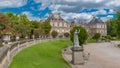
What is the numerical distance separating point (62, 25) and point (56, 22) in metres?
4.27

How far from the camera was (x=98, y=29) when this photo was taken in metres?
146

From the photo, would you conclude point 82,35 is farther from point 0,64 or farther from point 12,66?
point 0,64

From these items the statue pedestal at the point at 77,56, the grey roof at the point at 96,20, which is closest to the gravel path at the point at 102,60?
the statue pedestal at the point at 77,56

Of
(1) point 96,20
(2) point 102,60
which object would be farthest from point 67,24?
(2) point 102,60

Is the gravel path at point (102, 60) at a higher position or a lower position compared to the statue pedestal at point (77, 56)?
lower

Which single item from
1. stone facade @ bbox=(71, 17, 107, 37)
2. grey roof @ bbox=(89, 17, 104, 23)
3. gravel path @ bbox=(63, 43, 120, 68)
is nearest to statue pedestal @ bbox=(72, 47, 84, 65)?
gravel path @ bbox=(63, 43, 120, 68)

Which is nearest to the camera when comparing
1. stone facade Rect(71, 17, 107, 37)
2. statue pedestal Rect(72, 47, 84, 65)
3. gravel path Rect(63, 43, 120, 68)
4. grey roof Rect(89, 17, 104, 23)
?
gravel path Rect(63, 43, 120, 68)

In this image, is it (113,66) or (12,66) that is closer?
(12,66)

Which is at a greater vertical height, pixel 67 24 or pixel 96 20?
pixel 96 20

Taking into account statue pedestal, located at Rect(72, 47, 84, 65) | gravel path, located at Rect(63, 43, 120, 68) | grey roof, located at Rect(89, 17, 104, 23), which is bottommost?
gravel path, located at Rect(63, 43, 120, 68)

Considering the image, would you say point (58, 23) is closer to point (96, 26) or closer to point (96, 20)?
point (96, 26)

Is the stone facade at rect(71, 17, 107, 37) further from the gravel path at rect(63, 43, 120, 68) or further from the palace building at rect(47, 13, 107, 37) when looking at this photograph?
the gravel path at rect(63, 43, 120, 68)

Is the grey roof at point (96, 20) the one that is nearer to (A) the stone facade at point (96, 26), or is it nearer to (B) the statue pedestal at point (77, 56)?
(A) the stone facade at point (96, 26)

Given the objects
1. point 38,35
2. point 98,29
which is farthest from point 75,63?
point 98,29
